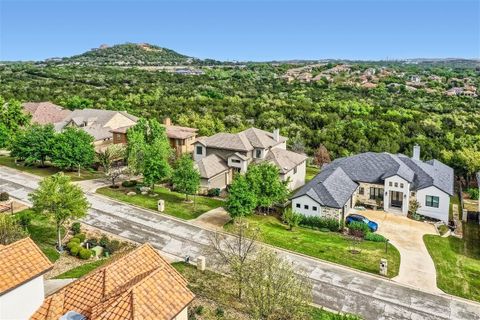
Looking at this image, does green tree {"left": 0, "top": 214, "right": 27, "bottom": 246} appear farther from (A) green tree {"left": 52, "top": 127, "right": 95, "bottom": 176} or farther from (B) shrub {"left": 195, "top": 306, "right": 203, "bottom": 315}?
(A) green tree {"left": 52, "top": 127, "right": 95, "bottom": 176}

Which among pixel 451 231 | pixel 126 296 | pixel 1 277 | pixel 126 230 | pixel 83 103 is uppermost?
pixel 83 103

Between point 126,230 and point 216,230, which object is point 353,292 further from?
point 126,230

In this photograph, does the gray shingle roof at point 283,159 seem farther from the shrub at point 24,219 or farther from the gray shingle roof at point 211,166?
the shrub at point 24,219

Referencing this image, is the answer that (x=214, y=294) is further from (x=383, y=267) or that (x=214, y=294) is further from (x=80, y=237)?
(x=80, y=237)

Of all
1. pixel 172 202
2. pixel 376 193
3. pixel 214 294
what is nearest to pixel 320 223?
pixel 376 193

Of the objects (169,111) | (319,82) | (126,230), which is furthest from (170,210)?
(319,82)
